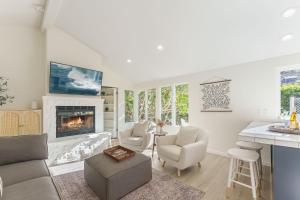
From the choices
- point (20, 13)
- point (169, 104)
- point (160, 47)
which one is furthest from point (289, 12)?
point (20, 13)

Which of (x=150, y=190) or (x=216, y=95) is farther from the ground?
(x=216, y=95)

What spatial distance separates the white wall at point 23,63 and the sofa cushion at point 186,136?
3.91 m

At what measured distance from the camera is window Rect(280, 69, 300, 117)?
3014mm

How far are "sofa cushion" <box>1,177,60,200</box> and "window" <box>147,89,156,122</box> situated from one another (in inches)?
173

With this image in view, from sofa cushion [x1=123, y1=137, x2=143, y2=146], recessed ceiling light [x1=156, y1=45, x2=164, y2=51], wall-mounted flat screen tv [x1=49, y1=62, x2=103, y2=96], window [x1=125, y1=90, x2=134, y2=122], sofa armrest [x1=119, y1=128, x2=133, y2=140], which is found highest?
recessed ceiling light [x1=156, y1=45, x2=164, y2=51]

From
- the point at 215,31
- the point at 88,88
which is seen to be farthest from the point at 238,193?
the point at 88,88

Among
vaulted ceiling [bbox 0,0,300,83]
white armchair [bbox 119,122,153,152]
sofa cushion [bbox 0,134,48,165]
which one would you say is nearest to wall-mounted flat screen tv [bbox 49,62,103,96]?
vaulted ceiling [bbox 0,0,300,83]

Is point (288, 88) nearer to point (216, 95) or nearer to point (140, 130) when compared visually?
point (216, 95)

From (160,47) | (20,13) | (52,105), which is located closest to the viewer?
(20,13)

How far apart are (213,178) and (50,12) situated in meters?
4.68

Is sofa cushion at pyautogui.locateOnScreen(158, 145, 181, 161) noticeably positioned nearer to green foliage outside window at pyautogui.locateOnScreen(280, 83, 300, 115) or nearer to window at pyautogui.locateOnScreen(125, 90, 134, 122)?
green foliage outside window at pyautogui.locateOnScreen(280, 83, 300, 115)

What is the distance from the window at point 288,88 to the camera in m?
3.01

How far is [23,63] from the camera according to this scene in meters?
4.14

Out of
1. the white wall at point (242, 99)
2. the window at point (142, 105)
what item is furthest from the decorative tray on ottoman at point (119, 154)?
the window at point (142, 105)
